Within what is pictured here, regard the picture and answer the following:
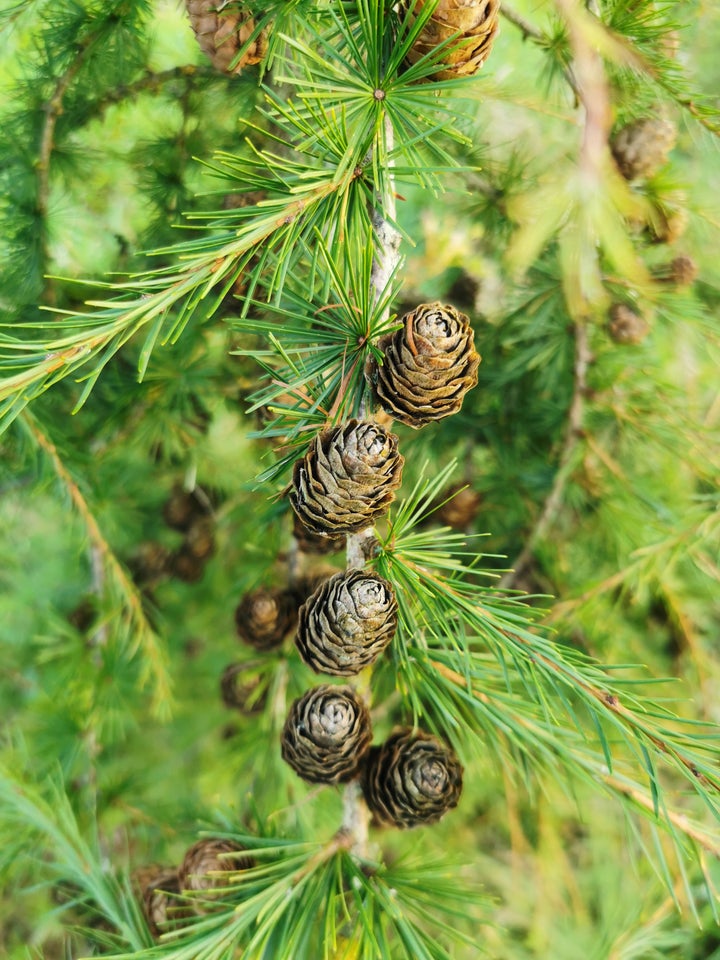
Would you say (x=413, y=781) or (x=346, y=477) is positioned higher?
(x=346, y=477)

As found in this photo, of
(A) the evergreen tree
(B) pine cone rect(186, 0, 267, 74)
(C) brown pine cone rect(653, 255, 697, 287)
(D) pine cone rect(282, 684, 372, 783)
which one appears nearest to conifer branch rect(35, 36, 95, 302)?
(A) the evergreen tree

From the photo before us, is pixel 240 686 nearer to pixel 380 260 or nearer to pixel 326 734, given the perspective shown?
pixel 326 734

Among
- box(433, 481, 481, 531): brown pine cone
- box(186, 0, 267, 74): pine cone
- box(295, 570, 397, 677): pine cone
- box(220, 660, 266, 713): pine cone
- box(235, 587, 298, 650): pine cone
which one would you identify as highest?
box(186, 0, 267, 74): pine cone

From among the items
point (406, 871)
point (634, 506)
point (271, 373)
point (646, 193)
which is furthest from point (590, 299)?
point (406, 871)

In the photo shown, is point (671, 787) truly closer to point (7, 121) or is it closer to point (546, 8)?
point (546, 8)

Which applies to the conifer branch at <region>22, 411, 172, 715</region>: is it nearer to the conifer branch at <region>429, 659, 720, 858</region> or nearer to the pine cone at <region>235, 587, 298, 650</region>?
the pine cone at <region>235, 587, 298, 650</region>

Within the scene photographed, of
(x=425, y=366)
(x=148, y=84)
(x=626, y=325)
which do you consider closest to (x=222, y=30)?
(x=148, y=84)
